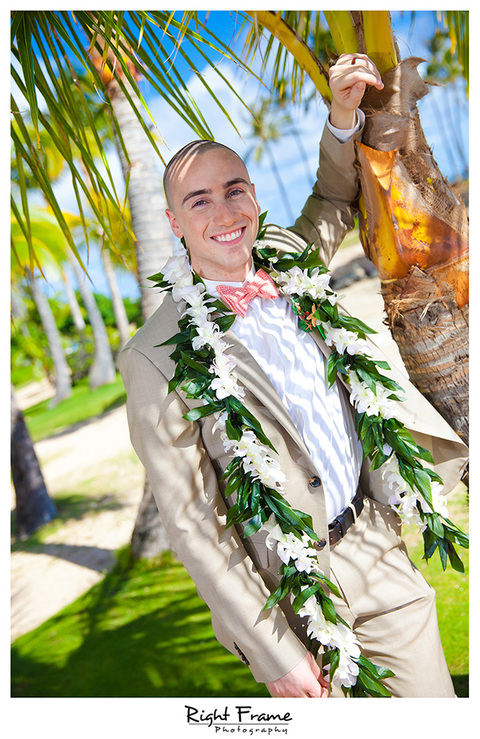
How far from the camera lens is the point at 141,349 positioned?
5.76ft

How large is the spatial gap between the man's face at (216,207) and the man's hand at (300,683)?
4.26 ft

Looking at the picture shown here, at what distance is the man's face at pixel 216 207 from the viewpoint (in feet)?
5.84

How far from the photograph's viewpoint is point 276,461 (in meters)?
1.75

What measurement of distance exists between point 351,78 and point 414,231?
529 mm

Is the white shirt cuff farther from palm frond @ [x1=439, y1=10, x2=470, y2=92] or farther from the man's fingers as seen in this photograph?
palm frond @ [x1=439, y1=10, x2=470, y2=92]

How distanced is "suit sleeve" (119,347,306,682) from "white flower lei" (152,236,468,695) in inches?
4.4

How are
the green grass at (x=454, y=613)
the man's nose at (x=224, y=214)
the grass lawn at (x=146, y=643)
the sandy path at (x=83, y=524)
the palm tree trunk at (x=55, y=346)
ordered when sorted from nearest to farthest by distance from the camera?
the man's nose at (x=224, y=214), the green grass at (x=454, y=613), the grass lawn at (x=146, y=643), the sandy path at (x=83, y=524), the palm tree trunk at (x=55, y=346)

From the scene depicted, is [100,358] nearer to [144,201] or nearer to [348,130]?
[144,201]

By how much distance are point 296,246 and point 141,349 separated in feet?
2.51

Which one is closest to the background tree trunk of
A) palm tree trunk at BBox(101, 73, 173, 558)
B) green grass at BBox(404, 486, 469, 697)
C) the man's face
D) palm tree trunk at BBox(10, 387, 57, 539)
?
palm tree trunk at BBox(101, 73, 173, 558)

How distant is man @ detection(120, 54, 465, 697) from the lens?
1721 millimetres

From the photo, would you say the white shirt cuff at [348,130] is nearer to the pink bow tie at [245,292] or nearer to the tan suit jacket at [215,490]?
the pink bow tie at [245,292]

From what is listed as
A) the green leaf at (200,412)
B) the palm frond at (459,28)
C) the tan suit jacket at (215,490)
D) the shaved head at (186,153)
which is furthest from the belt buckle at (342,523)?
the palm frond at (459,28)
